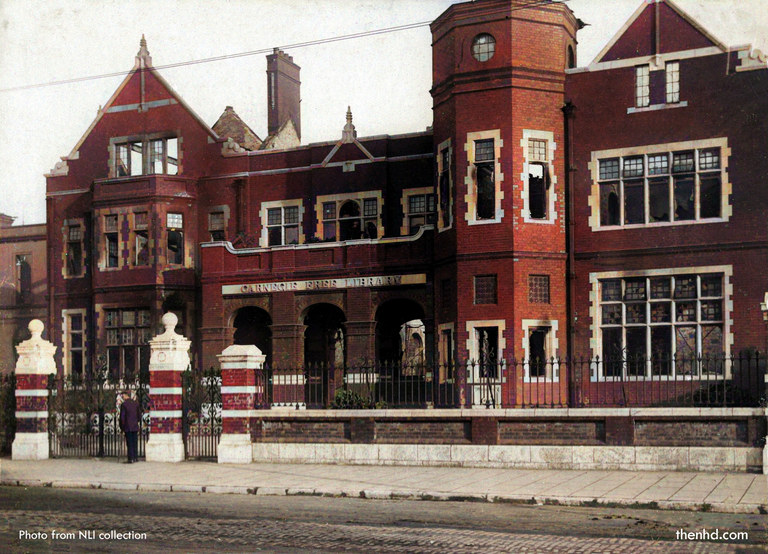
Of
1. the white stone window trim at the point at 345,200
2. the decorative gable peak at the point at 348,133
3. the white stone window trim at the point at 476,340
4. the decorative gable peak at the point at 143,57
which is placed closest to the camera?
the white stone window trim at the point at 476,340

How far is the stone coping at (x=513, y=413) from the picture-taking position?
56.6 feet

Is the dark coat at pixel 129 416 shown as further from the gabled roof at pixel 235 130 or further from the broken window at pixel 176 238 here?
the gabled roof at pixel 235 130

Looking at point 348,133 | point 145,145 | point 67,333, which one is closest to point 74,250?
point 67,333

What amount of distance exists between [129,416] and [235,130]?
20.9 m

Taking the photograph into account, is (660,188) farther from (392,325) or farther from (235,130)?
(235,130)

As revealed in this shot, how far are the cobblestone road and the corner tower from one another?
12096 millimetres

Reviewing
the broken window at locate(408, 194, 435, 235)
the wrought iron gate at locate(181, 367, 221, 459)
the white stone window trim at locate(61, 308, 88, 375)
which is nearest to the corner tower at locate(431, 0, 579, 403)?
the broken window at locate(408, 194, 435, 235)

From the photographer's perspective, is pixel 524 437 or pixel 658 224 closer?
pixel 524 437

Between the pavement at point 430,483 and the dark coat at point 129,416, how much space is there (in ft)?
2.82

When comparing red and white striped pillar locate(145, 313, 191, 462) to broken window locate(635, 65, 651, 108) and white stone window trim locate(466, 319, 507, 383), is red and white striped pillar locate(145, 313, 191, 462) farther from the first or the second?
broken window locate(635, 65, 651, 108)

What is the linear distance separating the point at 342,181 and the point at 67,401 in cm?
1303

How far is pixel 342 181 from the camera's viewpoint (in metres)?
33.4

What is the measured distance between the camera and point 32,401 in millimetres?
23797

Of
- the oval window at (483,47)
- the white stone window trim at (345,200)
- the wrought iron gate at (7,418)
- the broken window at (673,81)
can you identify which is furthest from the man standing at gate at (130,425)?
the broken window at (673,81)
